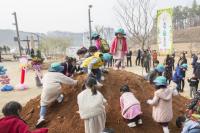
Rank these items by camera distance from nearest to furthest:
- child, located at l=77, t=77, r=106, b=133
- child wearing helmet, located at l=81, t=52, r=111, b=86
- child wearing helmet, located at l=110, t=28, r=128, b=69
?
child, located at l=77, t=77, r=106, b=133 < child wearing helmet, located at l=81, t=52, r=111, b=86 < child wearing helmet, located at l=110, t=28, r=128, b=69

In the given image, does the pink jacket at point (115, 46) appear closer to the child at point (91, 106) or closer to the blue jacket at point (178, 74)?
the child at point (91, 106)

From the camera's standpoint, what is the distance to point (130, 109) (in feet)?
23.7

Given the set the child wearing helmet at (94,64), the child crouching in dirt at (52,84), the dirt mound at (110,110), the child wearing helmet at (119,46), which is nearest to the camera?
the dirt mound at (110,110)

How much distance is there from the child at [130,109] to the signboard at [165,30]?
9.08 meters

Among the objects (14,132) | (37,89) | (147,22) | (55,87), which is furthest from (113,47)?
(147,22)

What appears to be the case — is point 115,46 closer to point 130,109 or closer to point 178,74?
point 130,109

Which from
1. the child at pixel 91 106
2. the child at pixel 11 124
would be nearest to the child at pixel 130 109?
the child at pixel 91 106

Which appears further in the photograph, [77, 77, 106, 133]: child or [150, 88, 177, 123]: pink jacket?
[150, 88, 177, 123]: pink jacket

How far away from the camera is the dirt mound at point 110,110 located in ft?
24.3

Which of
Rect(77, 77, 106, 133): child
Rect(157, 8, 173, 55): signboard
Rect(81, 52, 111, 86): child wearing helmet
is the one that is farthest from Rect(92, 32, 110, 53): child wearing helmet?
Rect(157, 8, 173, 55): signboard

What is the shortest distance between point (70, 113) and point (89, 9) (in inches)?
860

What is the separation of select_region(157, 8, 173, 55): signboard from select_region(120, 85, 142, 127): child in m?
9.08

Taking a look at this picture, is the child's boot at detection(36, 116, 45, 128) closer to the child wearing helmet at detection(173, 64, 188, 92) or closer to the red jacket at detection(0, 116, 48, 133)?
the red jacket at detection(0, 116, 48, 133)

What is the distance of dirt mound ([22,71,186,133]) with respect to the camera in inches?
291
